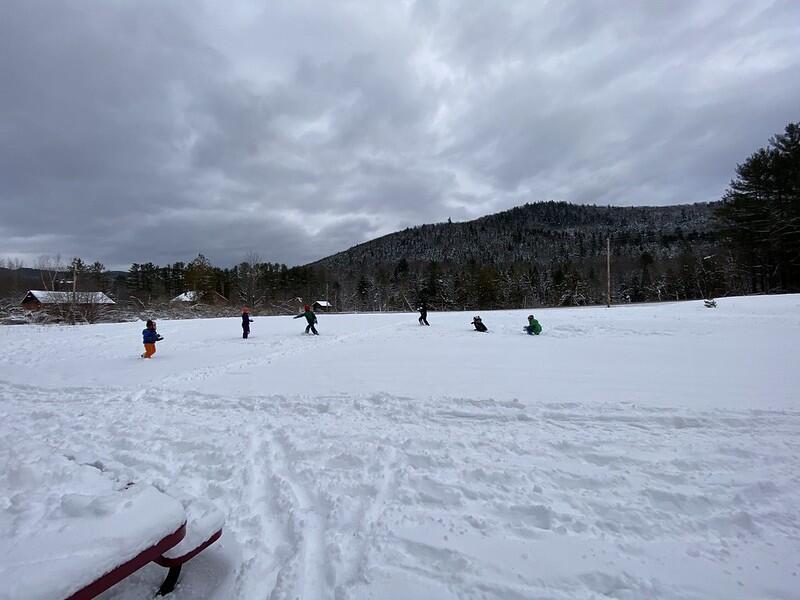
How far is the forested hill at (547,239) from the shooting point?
12900 centimetres

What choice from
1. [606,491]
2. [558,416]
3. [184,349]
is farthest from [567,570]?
[184,349]

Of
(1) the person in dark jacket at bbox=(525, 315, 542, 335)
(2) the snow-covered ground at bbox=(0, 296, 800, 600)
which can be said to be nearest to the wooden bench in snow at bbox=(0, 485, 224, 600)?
(2) the snow-covered ground at bbox=(0, 296, 800, 600)

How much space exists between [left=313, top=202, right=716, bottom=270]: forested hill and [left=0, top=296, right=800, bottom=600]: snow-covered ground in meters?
116

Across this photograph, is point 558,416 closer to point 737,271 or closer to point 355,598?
point 355,598

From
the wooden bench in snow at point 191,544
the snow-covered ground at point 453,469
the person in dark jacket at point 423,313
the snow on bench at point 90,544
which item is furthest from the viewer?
the person in dark jacket at point 423,313

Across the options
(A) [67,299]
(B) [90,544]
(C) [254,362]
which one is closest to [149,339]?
(C) [254,362]

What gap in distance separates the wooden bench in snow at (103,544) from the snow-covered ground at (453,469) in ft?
0.92

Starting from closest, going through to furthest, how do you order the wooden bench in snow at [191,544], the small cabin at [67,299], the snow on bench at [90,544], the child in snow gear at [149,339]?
the snow on bench at [90,544] < the wooden bench in snow at [191,544] < the child in snow gear at [149,339] < the small cabin at [67,299]

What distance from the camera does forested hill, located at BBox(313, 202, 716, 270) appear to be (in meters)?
129

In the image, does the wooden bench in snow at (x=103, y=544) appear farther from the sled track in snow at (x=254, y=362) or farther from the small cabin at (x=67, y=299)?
the small cabin at (x=67, y=299)

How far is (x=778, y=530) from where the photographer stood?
285 cm

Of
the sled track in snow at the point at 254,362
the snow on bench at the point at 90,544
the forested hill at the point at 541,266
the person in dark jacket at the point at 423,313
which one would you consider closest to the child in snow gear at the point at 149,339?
the sled track in snow at the point at 254,362

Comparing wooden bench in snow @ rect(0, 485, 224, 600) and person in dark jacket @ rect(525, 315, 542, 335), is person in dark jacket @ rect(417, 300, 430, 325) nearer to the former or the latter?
person in dark jacket @ rect(525, 315, 542, 335)

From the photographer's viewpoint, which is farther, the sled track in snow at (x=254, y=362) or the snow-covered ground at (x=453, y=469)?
the sled track in snow at (x=254, y=362)
